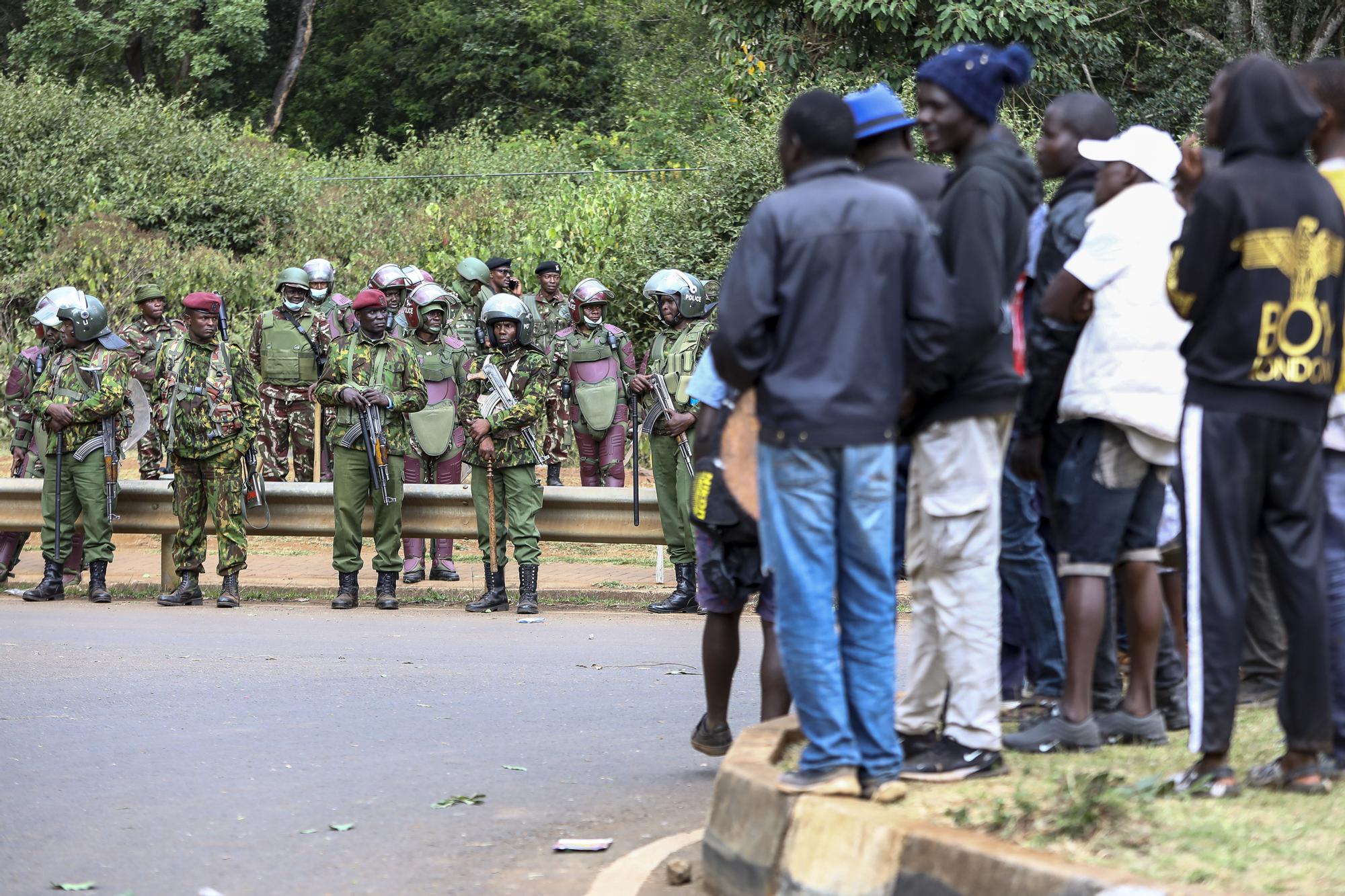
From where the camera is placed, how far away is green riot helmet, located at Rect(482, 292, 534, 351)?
483 inches

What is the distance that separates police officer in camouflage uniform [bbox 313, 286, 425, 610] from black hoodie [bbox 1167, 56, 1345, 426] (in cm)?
836

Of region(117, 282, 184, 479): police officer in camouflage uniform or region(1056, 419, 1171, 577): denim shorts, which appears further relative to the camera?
region(117, 282, 184, 479): police officer in camouflage uniform

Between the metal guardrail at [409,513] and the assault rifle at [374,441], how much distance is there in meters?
0.45

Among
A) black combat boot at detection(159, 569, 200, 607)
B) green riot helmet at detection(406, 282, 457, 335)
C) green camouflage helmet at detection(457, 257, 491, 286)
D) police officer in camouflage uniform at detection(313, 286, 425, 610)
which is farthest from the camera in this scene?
green camouflage helmet at detection(457, 257, 491, 286)

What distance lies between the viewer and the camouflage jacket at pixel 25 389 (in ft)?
44.6

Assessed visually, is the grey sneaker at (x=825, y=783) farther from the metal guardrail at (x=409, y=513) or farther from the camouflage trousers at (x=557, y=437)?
the camouflage trousers at (x=557, y=437)

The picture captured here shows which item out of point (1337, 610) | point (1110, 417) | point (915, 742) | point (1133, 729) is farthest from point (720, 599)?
point (1337, 610)

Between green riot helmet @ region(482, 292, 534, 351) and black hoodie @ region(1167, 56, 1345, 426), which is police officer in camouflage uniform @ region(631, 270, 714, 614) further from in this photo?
black hoodie @ region(1167, 56, 1345, 426)

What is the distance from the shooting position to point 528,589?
12070mm

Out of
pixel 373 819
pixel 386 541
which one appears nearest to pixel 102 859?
pixel 373 819

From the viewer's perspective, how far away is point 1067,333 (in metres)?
5.65

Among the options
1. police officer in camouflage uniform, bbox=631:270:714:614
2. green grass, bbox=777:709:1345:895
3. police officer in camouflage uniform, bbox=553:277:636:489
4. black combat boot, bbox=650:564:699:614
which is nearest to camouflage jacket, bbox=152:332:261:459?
police officer in camouflage uniform, bbox=631:270:714:614

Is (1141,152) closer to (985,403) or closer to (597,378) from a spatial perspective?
(985,403)

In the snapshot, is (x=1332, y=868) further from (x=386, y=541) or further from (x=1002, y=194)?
(x=386, y=541)
